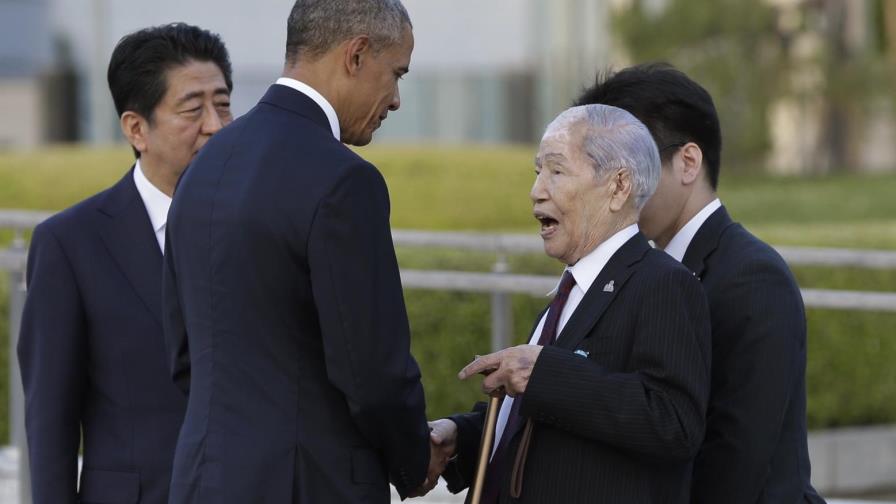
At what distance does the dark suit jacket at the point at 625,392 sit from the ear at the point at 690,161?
250 millimetres

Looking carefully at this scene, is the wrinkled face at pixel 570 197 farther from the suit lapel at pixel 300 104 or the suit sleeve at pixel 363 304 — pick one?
the suit lapel at pixel 300 104

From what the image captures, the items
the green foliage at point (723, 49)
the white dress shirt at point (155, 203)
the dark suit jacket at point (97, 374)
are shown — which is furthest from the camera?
the green foliage at point (723, 49)

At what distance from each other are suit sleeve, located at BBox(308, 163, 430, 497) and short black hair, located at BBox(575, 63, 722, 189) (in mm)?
551

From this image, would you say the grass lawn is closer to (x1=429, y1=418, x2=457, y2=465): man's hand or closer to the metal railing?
the metal railing

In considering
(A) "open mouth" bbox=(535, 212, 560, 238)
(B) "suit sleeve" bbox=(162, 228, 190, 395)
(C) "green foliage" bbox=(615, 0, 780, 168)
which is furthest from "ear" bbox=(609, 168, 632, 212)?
(C) "green foliage" bbox=(615, 0, 780, 168)

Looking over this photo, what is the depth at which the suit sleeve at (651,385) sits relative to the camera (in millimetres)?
2576

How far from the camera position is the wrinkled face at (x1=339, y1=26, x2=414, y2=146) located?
2771 millimetres

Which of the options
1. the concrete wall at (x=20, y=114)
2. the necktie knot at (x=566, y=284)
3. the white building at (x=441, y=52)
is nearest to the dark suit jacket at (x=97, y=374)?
the necktie knot at (x=566, y=284)

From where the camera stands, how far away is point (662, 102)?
9.52ft

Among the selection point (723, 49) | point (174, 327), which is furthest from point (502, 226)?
point (174, 327)

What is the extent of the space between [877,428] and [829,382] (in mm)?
401

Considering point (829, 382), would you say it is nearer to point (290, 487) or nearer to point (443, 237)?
point (443, 237)

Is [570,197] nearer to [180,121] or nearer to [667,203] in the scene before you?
[667,203]

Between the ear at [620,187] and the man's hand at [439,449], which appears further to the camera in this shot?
the man's hand at [439,449]
